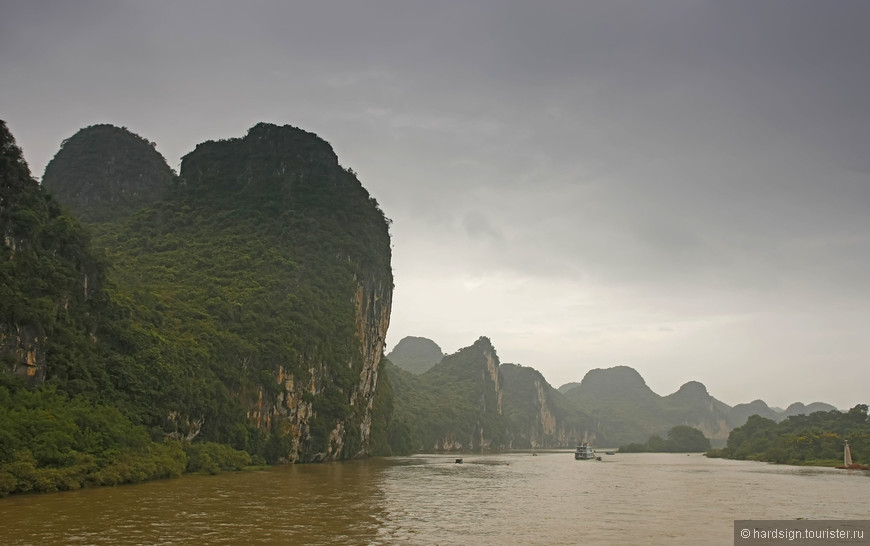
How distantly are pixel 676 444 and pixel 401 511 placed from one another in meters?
116

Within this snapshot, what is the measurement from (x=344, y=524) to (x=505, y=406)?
177m

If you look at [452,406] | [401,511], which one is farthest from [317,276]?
[452,406]

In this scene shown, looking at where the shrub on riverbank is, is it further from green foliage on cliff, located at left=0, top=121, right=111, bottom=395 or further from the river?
green foliage on cliff, located at left=0, top=121, right=111, bottom=395

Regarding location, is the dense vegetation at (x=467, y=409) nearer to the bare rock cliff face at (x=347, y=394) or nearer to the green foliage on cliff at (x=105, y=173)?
the bare rock cliff face at (x=347, y=394)

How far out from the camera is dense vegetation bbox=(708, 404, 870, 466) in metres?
61.3

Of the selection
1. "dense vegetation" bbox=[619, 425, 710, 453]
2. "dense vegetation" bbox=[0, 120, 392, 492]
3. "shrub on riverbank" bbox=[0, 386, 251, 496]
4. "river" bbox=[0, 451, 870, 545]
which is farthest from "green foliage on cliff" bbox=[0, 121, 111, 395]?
"dense vegetation" bbox=[619, 425, 710, 453]

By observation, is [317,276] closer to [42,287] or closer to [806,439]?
[42,287]

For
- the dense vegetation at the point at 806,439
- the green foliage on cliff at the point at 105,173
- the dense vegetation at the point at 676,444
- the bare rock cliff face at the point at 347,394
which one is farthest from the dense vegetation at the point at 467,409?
the green foliage on cliff at the point at 105,173

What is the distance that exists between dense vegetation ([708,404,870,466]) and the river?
30.5 meters

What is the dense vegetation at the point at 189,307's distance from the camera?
31.0 m

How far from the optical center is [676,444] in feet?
411

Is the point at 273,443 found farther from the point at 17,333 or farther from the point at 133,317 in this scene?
the point at 17,333

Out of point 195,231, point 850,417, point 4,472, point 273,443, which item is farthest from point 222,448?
point 850,417

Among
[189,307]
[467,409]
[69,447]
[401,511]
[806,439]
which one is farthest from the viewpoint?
[467,409]
